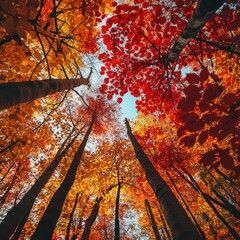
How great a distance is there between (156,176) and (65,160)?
11.8 meters

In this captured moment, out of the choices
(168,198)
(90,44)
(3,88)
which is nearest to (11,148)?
(3,88)

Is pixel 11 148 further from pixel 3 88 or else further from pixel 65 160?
pixel 65 160

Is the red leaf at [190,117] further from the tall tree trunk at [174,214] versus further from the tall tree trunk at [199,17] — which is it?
the tall tree trunk at [199,17]

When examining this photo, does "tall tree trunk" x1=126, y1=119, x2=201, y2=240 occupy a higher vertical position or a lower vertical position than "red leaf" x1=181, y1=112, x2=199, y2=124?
lower

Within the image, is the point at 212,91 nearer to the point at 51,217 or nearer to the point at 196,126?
the point at 196,126

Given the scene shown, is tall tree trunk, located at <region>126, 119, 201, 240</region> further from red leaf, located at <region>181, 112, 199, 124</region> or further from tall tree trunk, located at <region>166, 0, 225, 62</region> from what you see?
tall tree trunk, located at <region>166, 0, 225, 62</region>

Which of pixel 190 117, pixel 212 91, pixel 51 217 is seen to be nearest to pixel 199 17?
pixel 212 91

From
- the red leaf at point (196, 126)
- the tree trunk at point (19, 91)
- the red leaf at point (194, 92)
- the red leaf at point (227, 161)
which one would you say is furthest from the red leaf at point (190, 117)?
the tree trunk at point (19, 91)

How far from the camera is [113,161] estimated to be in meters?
13.2

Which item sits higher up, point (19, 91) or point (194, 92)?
point (19, 91)

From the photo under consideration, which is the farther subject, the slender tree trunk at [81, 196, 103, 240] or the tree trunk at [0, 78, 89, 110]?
the slender tree trunk at [81, 196, 103, 240]

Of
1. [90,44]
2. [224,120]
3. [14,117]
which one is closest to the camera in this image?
[224,120]

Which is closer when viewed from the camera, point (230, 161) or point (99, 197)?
point (230, 161)

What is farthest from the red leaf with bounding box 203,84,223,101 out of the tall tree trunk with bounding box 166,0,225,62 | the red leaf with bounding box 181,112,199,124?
the tall tree trunk with bounding box 166,0,225,62
